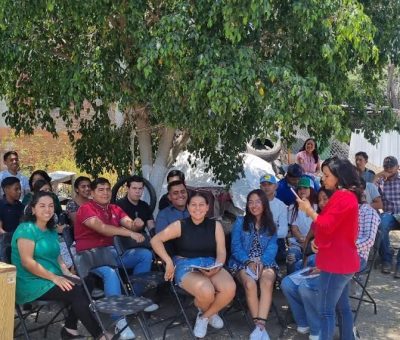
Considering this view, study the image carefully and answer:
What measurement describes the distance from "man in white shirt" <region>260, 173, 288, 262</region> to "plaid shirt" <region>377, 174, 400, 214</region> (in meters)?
2.23

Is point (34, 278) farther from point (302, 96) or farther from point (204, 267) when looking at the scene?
point (302, 96)

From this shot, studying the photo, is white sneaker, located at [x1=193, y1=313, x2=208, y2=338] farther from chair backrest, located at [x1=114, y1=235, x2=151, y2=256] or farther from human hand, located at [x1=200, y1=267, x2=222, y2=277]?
chair backrest, located at [x1=114, y1=235, x2=151, y2=256]

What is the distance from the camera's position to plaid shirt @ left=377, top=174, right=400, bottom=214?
780 cm

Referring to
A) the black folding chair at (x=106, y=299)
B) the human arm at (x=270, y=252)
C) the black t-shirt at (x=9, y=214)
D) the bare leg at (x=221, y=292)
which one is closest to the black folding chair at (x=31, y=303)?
the black folding chair at (x=106, y=299)

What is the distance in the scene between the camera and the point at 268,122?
5.30 m

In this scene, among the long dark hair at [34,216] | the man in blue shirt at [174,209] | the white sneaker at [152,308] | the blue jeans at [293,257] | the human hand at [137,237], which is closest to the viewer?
the long dark hair at [34,216]

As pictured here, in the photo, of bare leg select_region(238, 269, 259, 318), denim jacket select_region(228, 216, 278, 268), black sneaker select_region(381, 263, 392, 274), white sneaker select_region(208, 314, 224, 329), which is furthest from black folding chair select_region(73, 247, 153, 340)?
black sneaker select_region(381, 263, 392, 274)

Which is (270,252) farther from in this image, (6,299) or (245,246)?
(6,299)

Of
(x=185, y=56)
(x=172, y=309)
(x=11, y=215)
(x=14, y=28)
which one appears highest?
(x=14, y=28)

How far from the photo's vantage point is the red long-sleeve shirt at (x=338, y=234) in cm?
412

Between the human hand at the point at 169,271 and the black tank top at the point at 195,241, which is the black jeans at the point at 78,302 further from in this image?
the black tank top at the point at 195,241

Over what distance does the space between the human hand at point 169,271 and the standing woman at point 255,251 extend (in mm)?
643

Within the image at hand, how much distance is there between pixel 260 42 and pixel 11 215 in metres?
3.25

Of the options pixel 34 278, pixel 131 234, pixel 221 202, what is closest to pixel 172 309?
pixel 131 234
